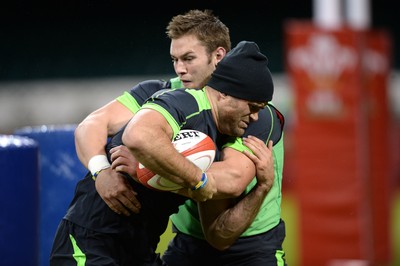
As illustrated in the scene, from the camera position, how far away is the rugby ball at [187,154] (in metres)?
4.06

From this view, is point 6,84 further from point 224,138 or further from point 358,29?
point 224,138

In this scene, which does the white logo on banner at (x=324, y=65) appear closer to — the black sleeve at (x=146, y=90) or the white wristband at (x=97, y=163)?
the black sleeve at (x=146, y=90)

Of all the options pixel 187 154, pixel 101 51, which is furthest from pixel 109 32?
pixel 187 154

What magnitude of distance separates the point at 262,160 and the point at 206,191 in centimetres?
50

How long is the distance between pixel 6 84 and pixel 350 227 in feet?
49.0

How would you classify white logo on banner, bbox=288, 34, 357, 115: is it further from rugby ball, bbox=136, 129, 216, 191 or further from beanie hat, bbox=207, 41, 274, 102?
rugby ball, bbox=136, 129, 216, 191

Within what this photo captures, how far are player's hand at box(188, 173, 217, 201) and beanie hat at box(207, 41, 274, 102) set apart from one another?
1.47 ft

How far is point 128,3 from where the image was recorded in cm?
2595

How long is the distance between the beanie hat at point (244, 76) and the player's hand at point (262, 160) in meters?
0.25

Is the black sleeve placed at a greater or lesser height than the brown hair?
lesser

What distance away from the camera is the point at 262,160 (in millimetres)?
4453

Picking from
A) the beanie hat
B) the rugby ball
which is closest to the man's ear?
the beanie hat

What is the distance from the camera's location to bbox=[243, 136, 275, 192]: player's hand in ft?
14.5

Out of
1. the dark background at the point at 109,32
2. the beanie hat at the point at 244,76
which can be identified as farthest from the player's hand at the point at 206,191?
the dark background at the point at 109,32
